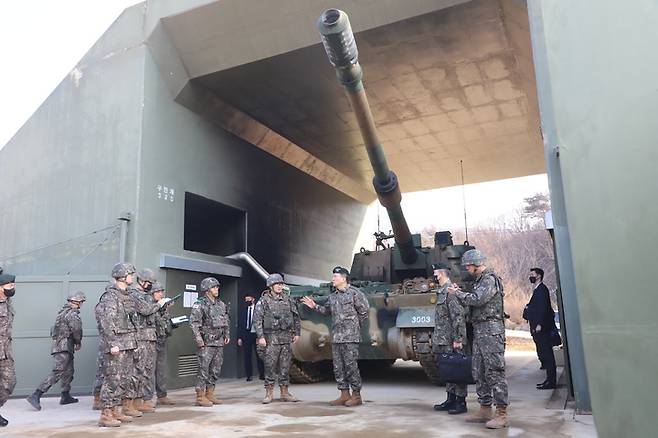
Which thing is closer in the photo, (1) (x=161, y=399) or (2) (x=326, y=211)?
(1) (x=161, y=399)

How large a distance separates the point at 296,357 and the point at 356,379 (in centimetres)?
227

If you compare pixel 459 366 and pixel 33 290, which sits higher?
pixel 33 290

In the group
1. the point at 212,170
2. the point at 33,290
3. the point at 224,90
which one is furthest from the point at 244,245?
the point at 33,290

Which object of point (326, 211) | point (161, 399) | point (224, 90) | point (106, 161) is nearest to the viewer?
point (161, 399)

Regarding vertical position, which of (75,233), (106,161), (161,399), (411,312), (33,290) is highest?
(106,161)

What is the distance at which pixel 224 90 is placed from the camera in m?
10.3

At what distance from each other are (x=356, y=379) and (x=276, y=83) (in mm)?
6235

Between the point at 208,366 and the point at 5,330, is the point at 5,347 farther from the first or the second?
the point at 208,366

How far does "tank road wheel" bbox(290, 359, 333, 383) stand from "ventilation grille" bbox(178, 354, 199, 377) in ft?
5.45

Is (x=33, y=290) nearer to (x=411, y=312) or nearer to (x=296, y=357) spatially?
(x=296, y=357)

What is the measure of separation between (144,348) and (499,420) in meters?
3.87

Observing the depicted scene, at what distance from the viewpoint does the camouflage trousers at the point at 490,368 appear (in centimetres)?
489

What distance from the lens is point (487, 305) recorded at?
16.8 ft

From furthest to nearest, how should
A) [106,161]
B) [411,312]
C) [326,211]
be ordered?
[326,211], [106,161], [411,312]
